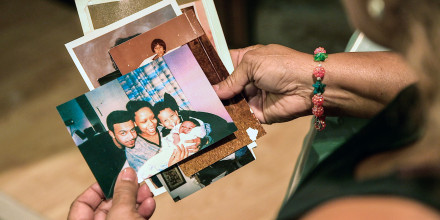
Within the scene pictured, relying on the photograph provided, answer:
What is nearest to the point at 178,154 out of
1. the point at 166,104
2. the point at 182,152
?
the point at 182,152

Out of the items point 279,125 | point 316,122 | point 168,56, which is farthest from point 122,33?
point 279,125

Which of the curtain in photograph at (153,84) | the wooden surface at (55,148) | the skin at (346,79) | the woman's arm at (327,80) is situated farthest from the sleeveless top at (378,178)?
the wooden surface at (55,148)

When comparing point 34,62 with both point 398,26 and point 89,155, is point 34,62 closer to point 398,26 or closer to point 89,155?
point 89,155

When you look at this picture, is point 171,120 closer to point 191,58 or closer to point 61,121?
point 191,58

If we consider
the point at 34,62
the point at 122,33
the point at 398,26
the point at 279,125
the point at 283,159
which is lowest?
the point at 283,159

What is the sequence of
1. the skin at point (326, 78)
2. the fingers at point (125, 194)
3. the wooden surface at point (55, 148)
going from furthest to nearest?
the wooden surface at point (55, 148) < the fingers at point (125, 194) < the skin at point (326, 78)

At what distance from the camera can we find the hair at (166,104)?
0.71 metres

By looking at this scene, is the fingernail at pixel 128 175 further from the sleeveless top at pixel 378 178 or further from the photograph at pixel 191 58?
the sleeveless top at pixel 378 178

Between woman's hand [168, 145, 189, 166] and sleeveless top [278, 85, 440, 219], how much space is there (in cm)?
33

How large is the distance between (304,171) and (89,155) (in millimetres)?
532

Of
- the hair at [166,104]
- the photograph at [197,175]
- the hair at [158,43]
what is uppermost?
the hair at [158,43]

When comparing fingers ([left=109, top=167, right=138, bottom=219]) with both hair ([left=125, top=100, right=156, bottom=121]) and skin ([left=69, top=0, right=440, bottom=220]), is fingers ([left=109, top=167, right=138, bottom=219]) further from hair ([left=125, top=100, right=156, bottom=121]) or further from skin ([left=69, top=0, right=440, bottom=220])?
hair ([left=125, top=100, right=156, bottom=121])

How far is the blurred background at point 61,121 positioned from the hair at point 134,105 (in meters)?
0.52

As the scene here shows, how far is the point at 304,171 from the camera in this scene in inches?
31.6
